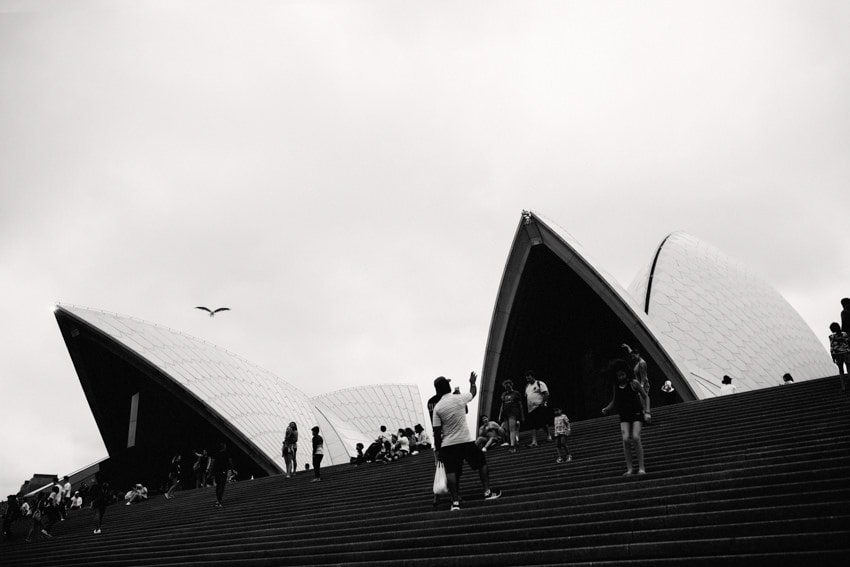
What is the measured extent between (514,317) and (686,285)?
7.86m

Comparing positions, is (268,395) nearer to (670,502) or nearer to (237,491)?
(237,491)

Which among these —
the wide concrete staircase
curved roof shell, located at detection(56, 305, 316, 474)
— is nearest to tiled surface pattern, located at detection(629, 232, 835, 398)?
the wide concrete staircase

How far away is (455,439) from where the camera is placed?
5.82 meters

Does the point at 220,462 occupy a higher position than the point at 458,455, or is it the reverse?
the point at 220,462

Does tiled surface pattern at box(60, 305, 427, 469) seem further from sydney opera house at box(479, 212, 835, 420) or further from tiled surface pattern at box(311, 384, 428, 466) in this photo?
sydney opera house at box(479, 212, 835, 420)

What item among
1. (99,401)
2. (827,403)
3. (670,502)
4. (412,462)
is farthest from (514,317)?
(99,401)

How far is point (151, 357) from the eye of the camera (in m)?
26.3

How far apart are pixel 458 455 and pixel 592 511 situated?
4.16ft

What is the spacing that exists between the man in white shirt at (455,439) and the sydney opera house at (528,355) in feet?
42.5

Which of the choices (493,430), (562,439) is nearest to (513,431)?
(493,430)

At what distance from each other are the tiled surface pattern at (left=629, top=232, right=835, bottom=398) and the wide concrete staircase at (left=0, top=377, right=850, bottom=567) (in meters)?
10.6

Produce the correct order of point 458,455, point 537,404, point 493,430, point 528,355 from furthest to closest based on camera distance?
point 528,355 → point 493,430 → point 537,404 → point 458,455

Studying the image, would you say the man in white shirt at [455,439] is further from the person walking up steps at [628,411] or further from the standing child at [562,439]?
the standing child at [562,439]

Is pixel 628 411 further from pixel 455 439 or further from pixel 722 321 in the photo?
pixel 722 321
